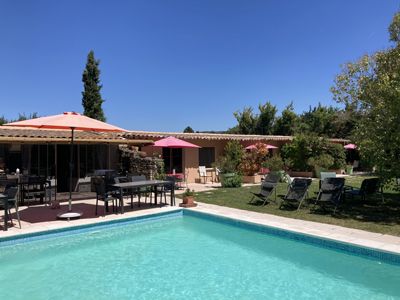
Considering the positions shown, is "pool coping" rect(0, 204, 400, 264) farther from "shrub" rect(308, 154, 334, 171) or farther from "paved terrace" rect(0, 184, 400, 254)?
"shrub" rect(308, 154, 334, 171)

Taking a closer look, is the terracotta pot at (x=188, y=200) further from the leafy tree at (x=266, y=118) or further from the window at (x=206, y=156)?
the leafy tree at (x=266, y=118)

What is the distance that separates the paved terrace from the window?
1038 centimetres

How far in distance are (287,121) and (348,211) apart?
35167mm

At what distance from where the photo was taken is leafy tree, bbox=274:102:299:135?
44.7 m

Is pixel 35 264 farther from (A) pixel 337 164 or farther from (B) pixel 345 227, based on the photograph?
(A) pixel 337 164

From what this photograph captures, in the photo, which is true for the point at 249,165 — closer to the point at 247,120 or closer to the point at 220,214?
the point at 220,214

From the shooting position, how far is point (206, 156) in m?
23.3

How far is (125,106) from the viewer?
3041cm

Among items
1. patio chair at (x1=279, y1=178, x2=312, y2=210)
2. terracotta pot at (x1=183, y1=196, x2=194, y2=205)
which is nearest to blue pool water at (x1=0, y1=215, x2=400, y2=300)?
terracotta pot at (x1=183, y1=196, x2=194, y2=205)

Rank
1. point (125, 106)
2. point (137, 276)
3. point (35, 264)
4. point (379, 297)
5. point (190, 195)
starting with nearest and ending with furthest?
point (379, 297) → point (137, 276) → point (35, 264) → point (190, 195) → point (125, 106)

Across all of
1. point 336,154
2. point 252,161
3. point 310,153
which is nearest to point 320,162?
point 310,153

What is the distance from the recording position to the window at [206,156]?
23.0m

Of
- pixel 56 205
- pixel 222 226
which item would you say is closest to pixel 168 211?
pixel 222 226

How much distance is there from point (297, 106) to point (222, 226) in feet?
127
